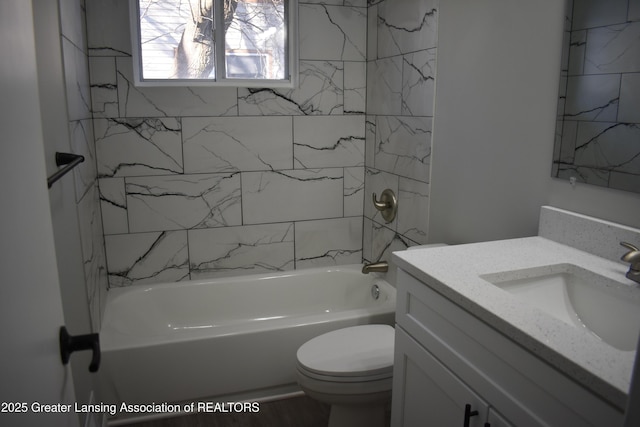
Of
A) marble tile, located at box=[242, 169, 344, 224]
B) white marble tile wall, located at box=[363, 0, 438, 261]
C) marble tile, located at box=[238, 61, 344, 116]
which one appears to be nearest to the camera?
white marble tile wall, located at box=[363, 0, 438, 261]

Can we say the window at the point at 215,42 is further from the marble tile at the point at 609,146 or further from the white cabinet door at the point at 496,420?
the white cabinet door at the point at 496,420

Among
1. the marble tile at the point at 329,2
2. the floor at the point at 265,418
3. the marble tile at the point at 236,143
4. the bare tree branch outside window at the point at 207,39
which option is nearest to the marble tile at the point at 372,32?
the marble tile at the point at 329,2

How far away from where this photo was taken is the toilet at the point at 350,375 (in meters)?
1.92

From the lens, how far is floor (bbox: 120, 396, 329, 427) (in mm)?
2346

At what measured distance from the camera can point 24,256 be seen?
0.76 m

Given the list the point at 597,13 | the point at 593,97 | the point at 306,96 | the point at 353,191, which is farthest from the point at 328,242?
the point at 597,13

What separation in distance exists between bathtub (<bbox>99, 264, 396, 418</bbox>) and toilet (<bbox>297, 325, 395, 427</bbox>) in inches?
14.7

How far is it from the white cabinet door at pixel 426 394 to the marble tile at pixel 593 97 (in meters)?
0.88

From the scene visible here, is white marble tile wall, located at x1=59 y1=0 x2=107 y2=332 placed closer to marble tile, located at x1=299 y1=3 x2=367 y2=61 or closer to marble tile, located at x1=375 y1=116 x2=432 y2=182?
marble tile, located at x1=299 y1=3 x2=367 y2=61

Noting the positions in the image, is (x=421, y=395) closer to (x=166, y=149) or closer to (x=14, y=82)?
(x=14, y=82)

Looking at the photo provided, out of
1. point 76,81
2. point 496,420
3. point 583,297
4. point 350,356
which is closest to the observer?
point 496,420

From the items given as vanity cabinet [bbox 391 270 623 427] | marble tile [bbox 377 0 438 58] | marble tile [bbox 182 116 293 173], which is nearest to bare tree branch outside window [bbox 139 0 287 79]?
marble tile [bbox 182 116 293 173]

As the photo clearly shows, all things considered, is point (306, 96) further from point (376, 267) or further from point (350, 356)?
point (350, 356)

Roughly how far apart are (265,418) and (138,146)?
160cm
